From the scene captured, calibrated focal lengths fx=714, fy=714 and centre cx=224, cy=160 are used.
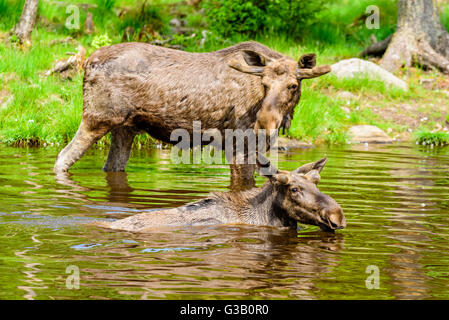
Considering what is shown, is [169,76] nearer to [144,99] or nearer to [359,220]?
[144,99]

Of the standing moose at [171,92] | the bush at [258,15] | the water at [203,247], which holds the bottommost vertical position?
the water at [203,247]

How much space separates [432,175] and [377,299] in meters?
6.75

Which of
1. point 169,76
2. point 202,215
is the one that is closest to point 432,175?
point 169,76

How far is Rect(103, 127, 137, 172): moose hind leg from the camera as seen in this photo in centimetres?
1062

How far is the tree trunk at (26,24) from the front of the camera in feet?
57.4

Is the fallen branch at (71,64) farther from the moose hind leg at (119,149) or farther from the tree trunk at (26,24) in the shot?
the moose hind leg at (119,149)

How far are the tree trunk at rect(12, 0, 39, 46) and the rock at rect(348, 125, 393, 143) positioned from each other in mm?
8138

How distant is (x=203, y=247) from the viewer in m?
6.23

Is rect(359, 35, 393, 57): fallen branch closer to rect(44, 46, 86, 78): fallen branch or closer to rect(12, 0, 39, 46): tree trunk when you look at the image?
rect(44, 46, 86, 78): fallen branch

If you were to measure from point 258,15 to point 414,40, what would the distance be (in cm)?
430

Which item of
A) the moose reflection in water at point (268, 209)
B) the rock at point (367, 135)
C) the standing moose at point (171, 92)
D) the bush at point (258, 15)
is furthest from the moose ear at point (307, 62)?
the bush at point (258, 15)

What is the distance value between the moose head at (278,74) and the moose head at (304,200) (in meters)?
1.32

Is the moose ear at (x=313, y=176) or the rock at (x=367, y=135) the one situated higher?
the rock at (x=367, y=135)

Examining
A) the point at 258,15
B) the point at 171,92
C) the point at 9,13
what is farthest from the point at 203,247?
the point at 9,13
